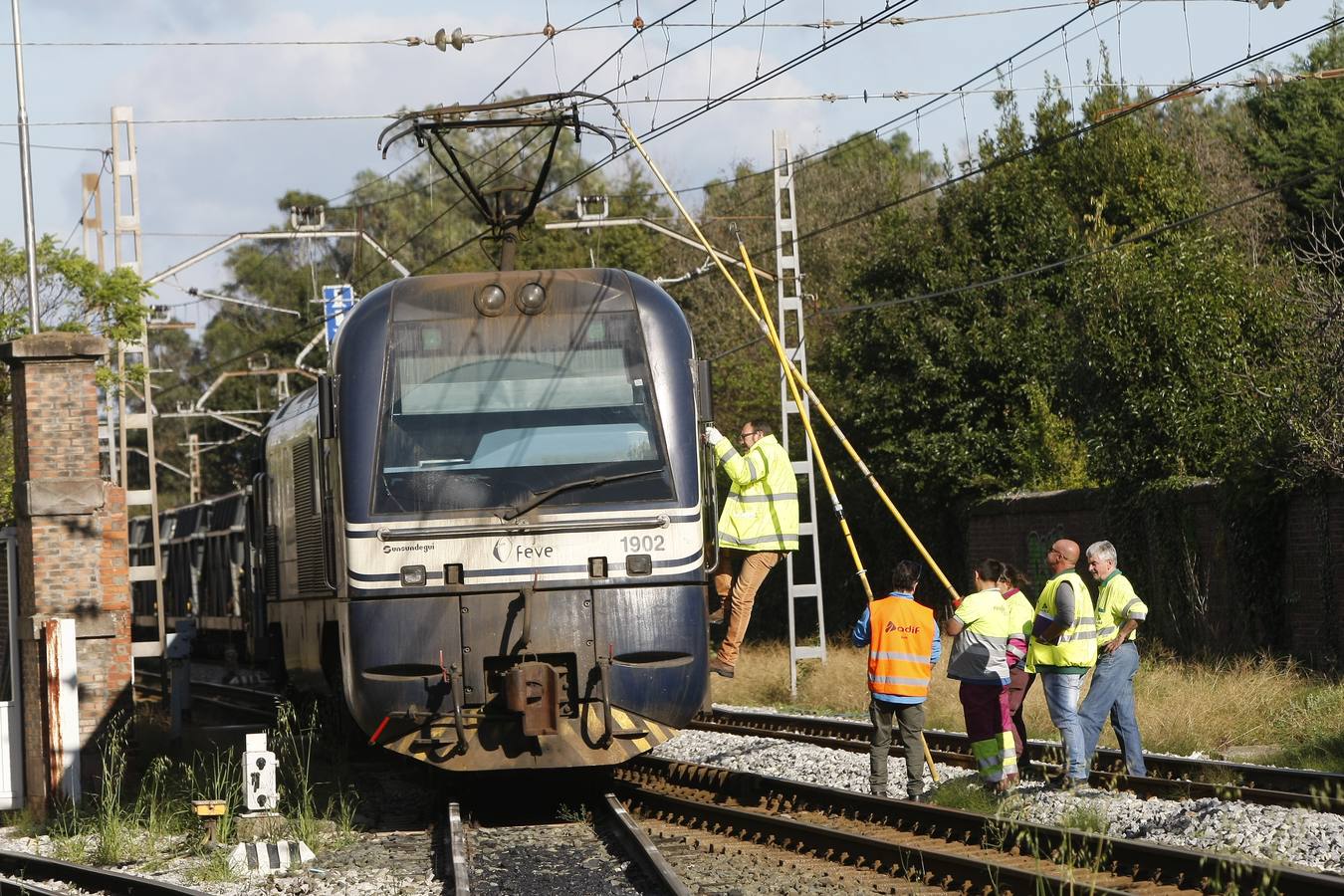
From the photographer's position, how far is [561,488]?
11.2 meters

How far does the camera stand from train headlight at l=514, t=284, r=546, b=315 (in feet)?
38.2

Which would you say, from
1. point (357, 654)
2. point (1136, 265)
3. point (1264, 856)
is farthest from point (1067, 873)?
point (1136, 265)

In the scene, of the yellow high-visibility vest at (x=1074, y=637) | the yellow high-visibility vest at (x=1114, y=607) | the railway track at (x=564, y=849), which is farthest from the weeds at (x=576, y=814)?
the yellow high-visibility vest at (x=1114, y=607)

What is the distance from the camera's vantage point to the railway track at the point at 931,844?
8258mm

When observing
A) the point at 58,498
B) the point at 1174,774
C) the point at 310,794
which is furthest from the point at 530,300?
the point at 1174,774

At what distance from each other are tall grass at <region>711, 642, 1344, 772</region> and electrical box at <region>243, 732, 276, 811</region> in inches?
261

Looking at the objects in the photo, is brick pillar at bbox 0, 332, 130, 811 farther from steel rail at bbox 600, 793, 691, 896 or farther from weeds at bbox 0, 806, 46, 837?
steel rail at bbox 600, 793, 691, 896

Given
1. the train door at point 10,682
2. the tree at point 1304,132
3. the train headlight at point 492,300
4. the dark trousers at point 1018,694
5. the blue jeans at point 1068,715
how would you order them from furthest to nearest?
the tree at point 1304,132 → the train door at point 10,682 → the dark trousers at point 1018,694 → the blue jeans at point 1068,715 → the train headlight at point 492,300

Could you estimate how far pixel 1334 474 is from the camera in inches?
707

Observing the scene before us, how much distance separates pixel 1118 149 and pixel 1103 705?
2129cm

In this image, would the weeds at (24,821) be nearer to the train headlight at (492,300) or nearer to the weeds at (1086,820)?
the train headlight at (492,300)

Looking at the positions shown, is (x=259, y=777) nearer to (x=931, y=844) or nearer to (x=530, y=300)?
(x=530, y=300)

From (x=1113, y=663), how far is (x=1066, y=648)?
407mm

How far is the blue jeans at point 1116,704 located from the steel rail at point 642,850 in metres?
3.16
